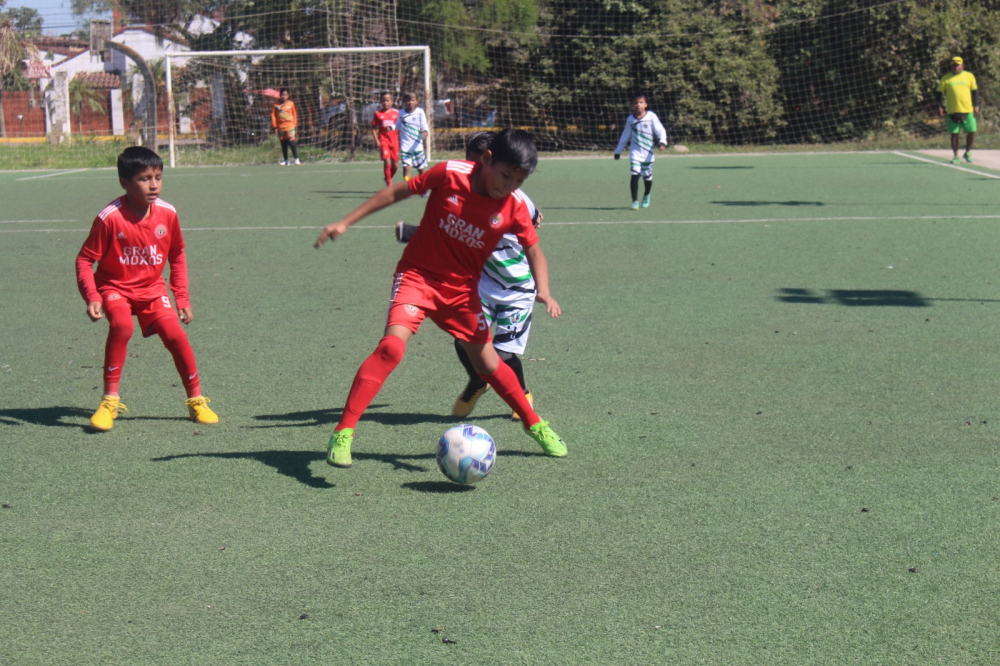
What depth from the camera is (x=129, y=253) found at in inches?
215

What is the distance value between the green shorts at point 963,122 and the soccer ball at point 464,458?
19.0 metres

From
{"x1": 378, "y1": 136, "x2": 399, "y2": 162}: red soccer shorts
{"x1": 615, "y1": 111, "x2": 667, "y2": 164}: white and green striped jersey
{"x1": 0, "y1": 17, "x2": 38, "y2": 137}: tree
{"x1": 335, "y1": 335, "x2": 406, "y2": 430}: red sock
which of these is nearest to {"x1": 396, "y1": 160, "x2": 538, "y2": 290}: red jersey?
{"x1": 335, "y1": 335, "x2": 406, "y2": 430}: red sock

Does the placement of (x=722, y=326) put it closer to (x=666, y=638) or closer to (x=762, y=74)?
(x=666, y=638)

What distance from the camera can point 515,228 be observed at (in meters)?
4.71

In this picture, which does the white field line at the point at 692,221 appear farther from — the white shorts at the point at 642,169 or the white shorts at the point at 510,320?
the white shorts at the point at 510,320

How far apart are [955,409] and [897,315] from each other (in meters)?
2.59

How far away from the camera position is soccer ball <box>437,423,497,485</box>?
444cm

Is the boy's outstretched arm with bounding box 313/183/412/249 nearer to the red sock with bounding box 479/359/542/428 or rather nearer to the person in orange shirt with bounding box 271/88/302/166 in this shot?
the red sock with bounding box 479/359/542/428

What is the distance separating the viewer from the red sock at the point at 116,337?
543 centimetres

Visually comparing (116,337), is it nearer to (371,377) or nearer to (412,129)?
(371,377)

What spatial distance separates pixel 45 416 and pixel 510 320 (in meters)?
2.53

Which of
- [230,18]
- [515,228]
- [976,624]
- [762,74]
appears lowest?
[976,624]

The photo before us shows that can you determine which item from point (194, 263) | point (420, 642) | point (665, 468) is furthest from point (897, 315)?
point (194, 263)

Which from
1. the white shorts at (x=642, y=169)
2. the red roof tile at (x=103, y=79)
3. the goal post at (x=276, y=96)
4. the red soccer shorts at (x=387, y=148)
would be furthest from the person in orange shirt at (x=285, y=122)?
the red roof tile at (x=103, y=79)
